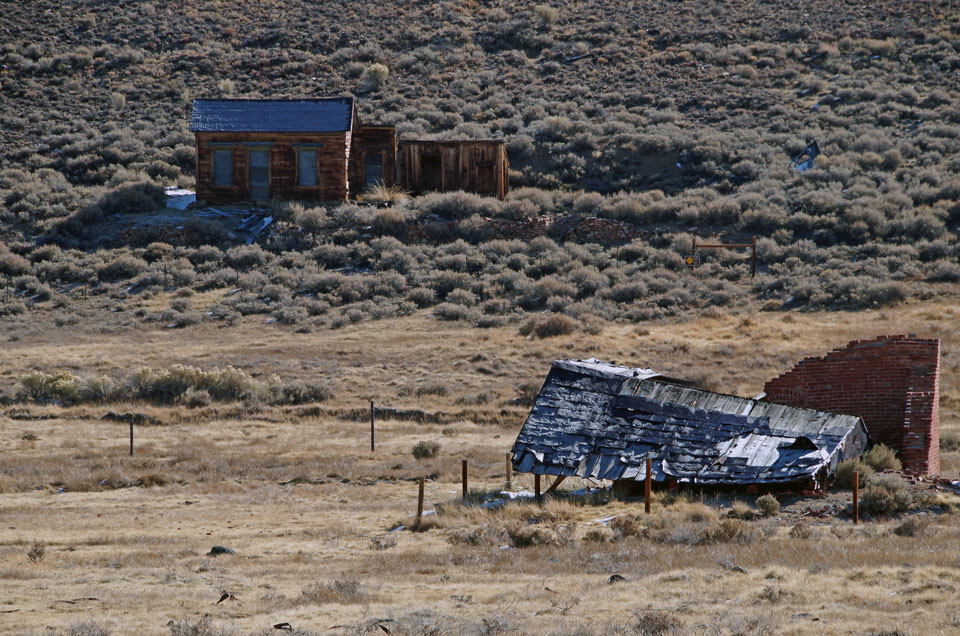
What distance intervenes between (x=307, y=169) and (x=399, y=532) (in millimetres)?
30681

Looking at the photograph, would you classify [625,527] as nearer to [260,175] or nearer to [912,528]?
[912,528]

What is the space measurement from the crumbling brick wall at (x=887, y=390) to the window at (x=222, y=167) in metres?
30.5

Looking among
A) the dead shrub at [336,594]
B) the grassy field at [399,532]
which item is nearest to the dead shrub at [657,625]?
the grassy field at [399,532]

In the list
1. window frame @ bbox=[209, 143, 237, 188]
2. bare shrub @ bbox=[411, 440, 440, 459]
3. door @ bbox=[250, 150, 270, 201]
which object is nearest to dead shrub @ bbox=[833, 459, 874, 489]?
bare shrub @ bbox=[411, 440, 440, 459]

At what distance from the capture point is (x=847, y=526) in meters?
13.8

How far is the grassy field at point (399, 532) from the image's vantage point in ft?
32.6

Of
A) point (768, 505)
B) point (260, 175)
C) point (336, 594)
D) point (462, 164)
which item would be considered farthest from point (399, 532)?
point (462, 164)

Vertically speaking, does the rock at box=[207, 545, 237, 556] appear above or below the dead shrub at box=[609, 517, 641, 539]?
below

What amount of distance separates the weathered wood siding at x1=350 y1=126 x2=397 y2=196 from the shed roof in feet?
96.2

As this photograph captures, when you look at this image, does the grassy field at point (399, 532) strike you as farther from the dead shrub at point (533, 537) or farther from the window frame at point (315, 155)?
the window frame at point (315, 155)

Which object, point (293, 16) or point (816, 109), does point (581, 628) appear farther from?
point (293, 16)

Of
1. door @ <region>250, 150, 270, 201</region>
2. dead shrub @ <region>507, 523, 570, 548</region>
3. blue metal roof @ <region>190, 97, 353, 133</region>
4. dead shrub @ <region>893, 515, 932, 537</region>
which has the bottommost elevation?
dead shrub @ <region>507, 523, 570, 548</region>

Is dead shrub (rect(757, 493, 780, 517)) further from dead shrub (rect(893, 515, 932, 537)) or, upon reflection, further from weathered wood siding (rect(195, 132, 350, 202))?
weathered wood siding (rect(195, 132, 350, 202))

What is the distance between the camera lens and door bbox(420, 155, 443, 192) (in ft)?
152
